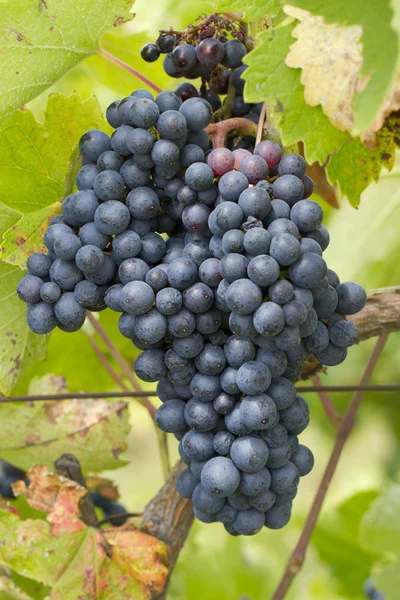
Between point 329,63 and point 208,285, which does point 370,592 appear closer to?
point 208,285

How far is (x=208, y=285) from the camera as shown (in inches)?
36.8

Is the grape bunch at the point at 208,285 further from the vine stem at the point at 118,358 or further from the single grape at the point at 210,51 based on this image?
the vine stem at the point at 118,358

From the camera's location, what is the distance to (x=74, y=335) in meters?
1.84

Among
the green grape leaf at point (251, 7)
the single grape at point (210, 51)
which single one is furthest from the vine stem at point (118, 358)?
the green grape leaf at point (251, 7)

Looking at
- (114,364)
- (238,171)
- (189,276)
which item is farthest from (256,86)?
(114,364)

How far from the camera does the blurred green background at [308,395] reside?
184 cm

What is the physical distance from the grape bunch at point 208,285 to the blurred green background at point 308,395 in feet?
2.16

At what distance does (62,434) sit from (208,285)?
775 mm

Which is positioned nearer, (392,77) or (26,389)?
(392,77)

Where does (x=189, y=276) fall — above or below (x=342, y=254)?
above

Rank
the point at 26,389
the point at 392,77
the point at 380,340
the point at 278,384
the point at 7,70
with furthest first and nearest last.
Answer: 1. the point at 26,389
2. the point at 380,340
3. the point at 7,70
4. the point at 278,384
5. the point at 392,77

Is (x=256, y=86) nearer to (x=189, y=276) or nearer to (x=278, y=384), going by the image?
(x=189, y=276)

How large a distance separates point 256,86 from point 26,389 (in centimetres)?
106

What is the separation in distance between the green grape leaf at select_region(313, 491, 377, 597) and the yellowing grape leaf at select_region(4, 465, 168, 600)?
1.04m
